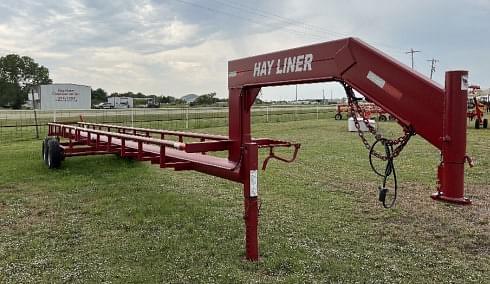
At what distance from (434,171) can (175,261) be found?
21.3ft

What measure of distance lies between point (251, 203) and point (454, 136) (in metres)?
1.95

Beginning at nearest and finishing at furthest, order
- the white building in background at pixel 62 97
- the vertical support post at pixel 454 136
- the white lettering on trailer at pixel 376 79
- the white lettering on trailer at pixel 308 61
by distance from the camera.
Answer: the vertical support post at pixel 454 136
the white lettering on trailer at pixel 376 79
the white lettering on trailer at pixel 308 61
the white building in background at pixel 62 97

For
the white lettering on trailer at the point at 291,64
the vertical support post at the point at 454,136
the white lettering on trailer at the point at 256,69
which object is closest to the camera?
the vertical support post at the point at 454,136

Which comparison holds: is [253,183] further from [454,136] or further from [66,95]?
[66,95]

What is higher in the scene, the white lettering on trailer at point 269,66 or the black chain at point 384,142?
the white lettering on trailer at point 269,66

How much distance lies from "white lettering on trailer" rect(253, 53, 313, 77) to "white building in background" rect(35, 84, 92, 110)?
24.0 m

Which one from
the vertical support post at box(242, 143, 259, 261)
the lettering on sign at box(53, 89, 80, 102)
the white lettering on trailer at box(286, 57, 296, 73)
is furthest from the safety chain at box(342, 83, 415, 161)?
the lettering on sign at box(53, 89, 80, 102)

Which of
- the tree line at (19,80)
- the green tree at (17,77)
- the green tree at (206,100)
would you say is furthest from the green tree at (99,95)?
the green tree at (206,100)

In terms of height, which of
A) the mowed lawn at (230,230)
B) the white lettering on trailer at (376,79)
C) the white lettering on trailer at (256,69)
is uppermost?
the white lettering on trailer at (256,69)

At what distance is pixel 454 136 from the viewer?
10.1ft

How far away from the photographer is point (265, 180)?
8.20 m

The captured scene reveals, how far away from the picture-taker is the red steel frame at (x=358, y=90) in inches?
122

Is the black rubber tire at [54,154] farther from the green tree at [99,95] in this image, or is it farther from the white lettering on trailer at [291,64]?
the green tree at [99,95]

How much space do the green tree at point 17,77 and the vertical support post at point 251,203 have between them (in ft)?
248
